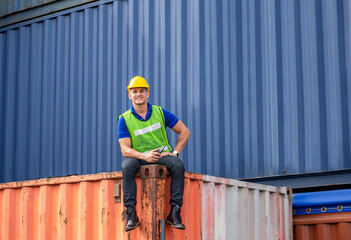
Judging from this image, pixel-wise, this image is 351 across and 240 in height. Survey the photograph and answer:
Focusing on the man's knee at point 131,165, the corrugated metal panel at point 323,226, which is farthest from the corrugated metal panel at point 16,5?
the man's knee at point 131,165

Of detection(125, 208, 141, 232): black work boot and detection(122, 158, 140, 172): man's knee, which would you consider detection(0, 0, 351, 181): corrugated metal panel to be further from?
detection(125, 208, 141, 232): black work boot

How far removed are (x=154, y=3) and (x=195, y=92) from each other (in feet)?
6.32

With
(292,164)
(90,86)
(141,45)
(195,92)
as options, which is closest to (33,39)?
(90,86)

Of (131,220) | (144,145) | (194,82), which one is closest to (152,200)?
(131,220)

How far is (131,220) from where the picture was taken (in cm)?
546

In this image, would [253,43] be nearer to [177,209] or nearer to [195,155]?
[195,155]

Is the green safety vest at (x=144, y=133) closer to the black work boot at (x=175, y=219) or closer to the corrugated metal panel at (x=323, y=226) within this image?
the black work boot at (x=175, y=219)

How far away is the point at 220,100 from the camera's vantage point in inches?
368

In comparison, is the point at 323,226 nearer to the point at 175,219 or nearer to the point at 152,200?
the point at 175,219

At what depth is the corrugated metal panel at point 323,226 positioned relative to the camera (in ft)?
24.7

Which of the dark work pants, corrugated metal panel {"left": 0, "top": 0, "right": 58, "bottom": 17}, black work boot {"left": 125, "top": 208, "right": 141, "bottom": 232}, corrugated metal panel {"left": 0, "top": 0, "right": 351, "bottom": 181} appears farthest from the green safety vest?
corrugated metal panel {"left": 0, "top": 0, "right": 58, "bottom": 17}

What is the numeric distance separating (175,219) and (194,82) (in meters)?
4.46

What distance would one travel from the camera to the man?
5.54 metres

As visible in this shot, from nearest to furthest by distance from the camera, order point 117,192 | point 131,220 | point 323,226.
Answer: point 131,220 < point 117,192 < point 323,226
